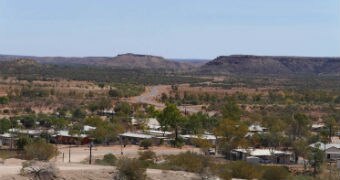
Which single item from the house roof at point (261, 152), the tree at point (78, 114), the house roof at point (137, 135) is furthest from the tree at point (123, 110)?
the house roof at point (261, 152)

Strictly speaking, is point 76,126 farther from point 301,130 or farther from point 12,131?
point 301,130

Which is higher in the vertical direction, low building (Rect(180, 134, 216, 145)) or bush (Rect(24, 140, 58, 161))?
bush (Rect(24, 140, 58, 161))

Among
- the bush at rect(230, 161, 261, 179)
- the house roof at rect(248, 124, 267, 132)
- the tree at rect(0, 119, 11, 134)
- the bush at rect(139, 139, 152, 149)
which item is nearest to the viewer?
the bush at rect(230, 161, 261, 179)

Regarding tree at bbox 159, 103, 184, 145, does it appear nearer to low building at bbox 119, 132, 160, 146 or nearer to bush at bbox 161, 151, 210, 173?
low building at bbox 119, 132, 160, 146

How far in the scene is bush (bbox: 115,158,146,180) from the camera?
99.4 ft

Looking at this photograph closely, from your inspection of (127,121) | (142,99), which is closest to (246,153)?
(127,121)

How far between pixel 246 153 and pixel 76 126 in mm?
18424

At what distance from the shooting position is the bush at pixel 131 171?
30297mm

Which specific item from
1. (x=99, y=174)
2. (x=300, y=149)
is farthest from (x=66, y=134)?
(x=99, y=174)

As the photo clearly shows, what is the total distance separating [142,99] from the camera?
103 meters

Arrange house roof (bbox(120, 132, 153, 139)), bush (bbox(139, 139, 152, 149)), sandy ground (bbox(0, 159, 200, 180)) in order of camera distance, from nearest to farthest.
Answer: sandy ground (bbox(0, 159, 200, 180)) → bush (bbox(139, 139, 152, 149)) → house roof (bbox(120, 132, 153, 139))

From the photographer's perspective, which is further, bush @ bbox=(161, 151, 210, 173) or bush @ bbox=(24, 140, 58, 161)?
bush @ bbox=(24, 140, 58, 161)

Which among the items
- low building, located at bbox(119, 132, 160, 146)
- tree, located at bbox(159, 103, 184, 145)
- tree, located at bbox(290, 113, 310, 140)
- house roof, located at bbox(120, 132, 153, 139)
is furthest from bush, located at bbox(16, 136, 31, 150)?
tree, located at bbox(290, 113, 310, 140)

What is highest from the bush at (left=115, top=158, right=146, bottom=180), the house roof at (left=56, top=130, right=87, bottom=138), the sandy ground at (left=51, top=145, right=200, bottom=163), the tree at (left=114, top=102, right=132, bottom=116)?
the bush at (left=115, top=158, right=146, bottom=180)
